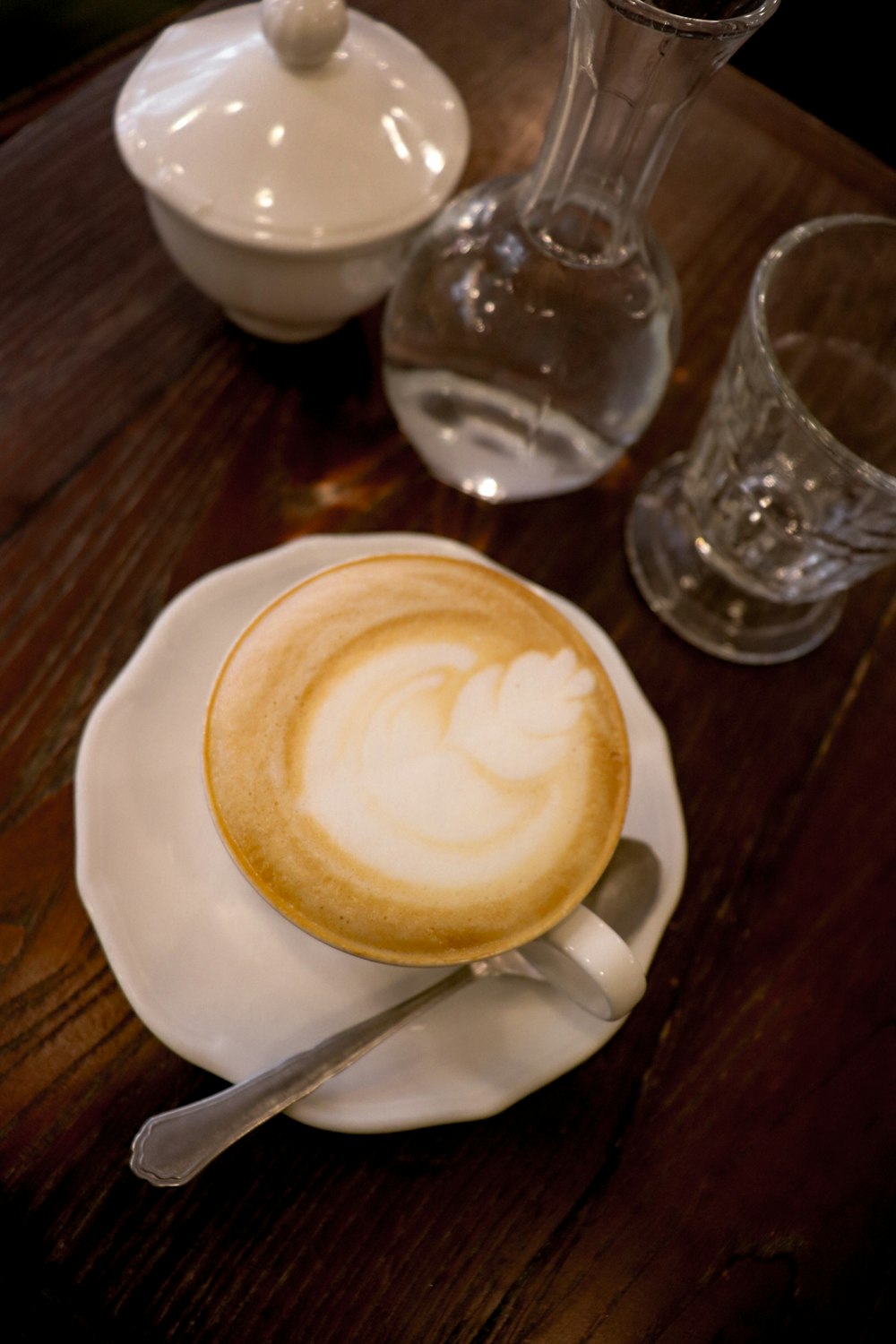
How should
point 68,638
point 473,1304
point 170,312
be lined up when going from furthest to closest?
point 170,312 < point 68,638 < point 473,1304

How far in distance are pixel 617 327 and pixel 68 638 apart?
0.33 meters

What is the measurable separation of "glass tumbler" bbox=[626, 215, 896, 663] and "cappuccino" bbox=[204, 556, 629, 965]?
16 centimetres

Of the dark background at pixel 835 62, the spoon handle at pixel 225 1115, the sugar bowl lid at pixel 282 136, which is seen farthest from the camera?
the dark background at pixel 835 62

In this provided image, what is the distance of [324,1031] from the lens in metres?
0.44

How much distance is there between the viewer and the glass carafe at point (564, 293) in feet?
1.45

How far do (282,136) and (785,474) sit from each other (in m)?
0.32

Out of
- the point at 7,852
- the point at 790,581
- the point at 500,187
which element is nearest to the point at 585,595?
the point at 790,581

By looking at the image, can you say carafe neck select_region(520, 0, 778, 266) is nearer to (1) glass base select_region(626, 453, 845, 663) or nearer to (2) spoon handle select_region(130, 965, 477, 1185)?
(1) glass base select_region(626, 453, 845, 663)

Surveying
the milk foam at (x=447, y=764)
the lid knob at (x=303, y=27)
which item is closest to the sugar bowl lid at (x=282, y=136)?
the lid knob at (x=303, y=27)

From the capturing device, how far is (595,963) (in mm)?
401

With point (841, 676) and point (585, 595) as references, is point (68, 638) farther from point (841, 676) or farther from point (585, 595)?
point (841, 676)

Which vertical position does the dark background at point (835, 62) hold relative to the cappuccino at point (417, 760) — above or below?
above

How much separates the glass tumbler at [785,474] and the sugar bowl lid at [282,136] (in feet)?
0.66

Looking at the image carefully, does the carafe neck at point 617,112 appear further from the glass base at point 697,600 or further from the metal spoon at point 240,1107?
the metal spoon at point 240,1107
